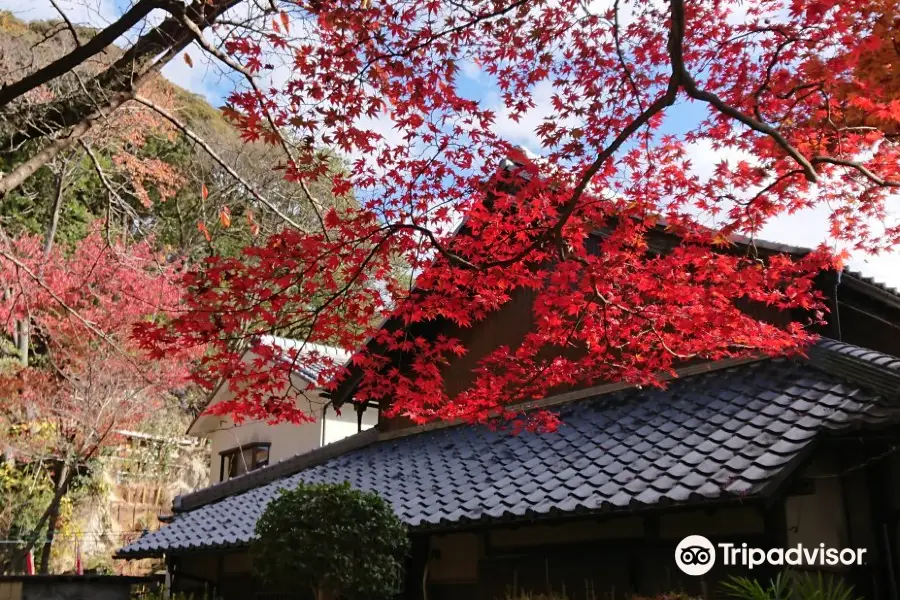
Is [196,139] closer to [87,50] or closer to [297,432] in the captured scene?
[87,50]

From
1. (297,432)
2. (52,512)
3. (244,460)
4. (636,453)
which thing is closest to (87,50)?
(636,453)

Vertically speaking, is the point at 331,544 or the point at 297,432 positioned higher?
the point at 297,432

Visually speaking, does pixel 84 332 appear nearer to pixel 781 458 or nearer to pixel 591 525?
pixel 591 525

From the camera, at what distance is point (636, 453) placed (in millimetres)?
7758

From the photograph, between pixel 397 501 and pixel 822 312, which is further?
pixel 397 501

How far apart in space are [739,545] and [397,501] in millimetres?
4505

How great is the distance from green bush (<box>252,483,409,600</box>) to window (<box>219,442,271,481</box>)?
1116 centimetres

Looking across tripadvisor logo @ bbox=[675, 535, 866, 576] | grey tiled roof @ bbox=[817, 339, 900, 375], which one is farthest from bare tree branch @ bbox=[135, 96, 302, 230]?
grey tiled roof @ bbox=[817, 339, 900, 375]

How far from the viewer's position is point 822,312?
8539 millimetres

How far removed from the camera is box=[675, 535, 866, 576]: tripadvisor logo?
6.12 meters

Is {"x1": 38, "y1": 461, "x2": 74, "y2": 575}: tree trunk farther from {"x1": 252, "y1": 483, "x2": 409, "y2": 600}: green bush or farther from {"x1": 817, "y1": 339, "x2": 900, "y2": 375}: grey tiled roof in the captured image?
{"x1": 817, "y1": 339, "x2": 900, "y2": 375}: grey tiled roof

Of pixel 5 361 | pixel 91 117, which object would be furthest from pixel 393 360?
pixel 5 361

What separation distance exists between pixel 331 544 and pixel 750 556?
13.8 ft

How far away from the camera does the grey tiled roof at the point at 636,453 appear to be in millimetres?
6402
